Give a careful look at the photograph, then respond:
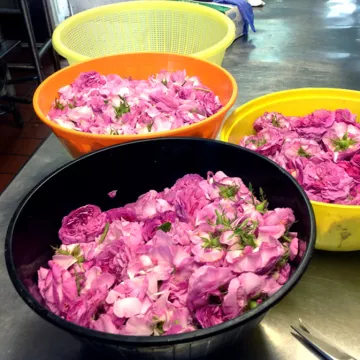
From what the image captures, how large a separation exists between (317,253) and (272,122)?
0.24 meters

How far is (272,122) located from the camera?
2.37 ft

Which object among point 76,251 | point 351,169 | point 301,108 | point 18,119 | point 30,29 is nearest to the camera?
point 76,251

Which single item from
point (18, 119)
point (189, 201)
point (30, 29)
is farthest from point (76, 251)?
point (18, 119)

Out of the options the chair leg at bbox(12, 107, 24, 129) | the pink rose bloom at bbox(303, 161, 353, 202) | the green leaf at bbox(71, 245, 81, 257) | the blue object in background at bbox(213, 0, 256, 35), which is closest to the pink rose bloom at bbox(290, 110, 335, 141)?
the pink rose bloom at bbox(303, 161, 353, 202)

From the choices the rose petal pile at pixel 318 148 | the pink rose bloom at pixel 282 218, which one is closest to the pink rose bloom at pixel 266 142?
the rose petal pile at pixel 318 148

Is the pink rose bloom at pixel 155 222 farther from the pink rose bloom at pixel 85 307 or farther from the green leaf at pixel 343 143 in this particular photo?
the green leaf at pixel 343 143

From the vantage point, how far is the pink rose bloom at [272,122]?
717 mm

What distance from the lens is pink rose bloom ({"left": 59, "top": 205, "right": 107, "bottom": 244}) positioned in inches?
20.7

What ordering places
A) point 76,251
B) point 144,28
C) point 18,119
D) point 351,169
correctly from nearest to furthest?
point 76,251 → point 351,169 → point 144,28 → point 18,119

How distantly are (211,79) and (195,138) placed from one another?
228 millimetres

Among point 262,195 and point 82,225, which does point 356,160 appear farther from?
point 82,225

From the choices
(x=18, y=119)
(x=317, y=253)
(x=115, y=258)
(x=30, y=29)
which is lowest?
(x=18, y=119)

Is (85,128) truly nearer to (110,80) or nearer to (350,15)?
(110,80)

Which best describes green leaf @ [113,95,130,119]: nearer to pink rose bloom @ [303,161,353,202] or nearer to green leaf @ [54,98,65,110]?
green leaf @ [54,98,65,110]
